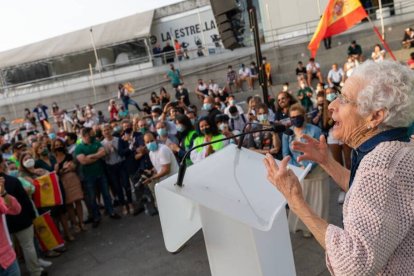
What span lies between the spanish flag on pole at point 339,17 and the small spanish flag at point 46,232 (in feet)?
16.8

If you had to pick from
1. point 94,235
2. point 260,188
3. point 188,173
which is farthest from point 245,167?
point 94,235

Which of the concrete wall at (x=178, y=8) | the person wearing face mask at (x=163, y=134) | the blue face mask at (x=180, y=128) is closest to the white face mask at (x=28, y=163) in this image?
the person wearing face mask at (x=163, y=134)

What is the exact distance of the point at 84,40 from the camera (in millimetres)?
24938

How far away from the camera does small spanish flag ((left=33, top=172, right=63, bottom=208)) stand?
4879 millimetres

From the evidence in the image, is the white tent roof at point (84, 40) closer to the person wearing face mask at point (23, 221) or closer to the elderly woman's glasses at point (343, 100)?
the person wearing face mask at point (23, 221)

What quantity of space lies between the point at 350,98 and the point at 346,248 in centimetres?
58

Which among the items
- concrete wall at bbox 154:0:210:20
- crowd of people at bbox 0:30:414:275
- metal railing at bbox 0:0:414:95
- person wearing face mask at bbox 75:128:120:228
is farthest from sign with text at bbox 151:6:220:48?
person wearing face mask at bbox 75:128:120:228

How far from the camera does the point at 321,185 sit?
4.19 meters

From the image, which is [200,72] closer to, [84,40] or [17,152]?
[84,40]

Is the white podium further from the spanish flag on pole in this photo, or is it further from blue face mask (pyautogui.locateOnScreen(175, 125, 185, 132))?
the spanish flag on pole

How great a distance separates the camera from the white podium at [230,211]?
1.74 m

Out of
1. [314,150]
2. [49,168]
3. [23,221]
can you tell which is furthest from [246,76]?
[314,150]

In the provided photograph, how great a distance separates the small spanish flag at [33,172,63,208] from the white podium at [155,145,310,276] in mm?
3464

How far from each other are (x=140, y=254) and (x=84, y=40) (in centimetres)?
2323
